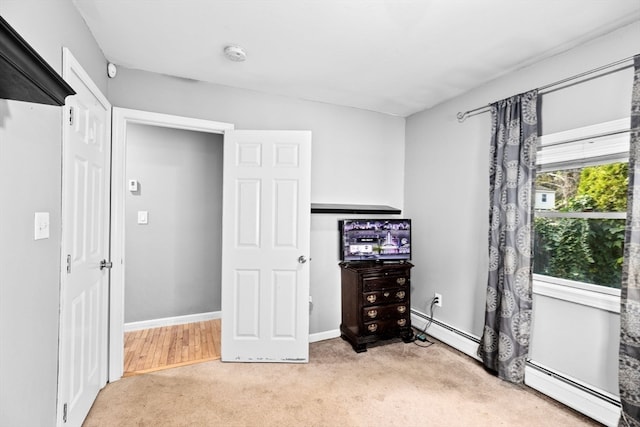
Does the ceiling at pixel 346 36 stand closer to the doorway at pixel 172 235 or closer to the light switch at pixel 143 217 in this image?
the doorway at pixel 172 235

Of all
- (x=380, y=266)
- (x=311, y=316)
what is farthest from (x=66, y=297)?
(x=380, y=266)

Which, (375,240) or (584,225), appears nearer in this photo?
(584,225)

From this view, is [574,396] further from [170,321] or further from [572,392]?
[170,321]

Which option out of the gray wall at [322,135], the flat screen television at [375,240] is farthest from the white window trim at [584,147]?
the gray wall at [322,135]

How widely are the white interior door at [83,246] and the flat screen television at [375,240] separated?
2.00 m

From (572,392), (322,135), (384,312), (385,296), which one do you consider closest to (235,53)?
(322,135)

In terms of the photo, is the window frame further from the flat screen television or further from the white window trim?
the flat screen television

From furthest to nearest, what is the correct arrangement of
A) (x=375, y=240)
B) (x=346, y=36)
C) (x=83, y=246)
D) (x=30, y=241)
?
(x=375, y=240)
(x=346, y=36)
(x=83, y=246)
(x=30, y=241)

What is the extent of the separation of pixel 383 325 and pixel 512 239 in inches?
54.1

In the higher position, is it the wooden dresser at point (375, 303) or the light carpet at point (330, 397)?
the wooden dresser at point (375, 303)

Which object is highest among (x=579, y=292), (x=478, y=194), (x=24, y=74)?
(x=24, y=74)

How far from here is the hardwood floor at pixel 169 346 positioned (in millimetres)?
2543

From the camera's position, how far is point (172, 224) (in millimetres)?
3428

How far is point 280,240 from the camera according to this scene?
8.70ft
